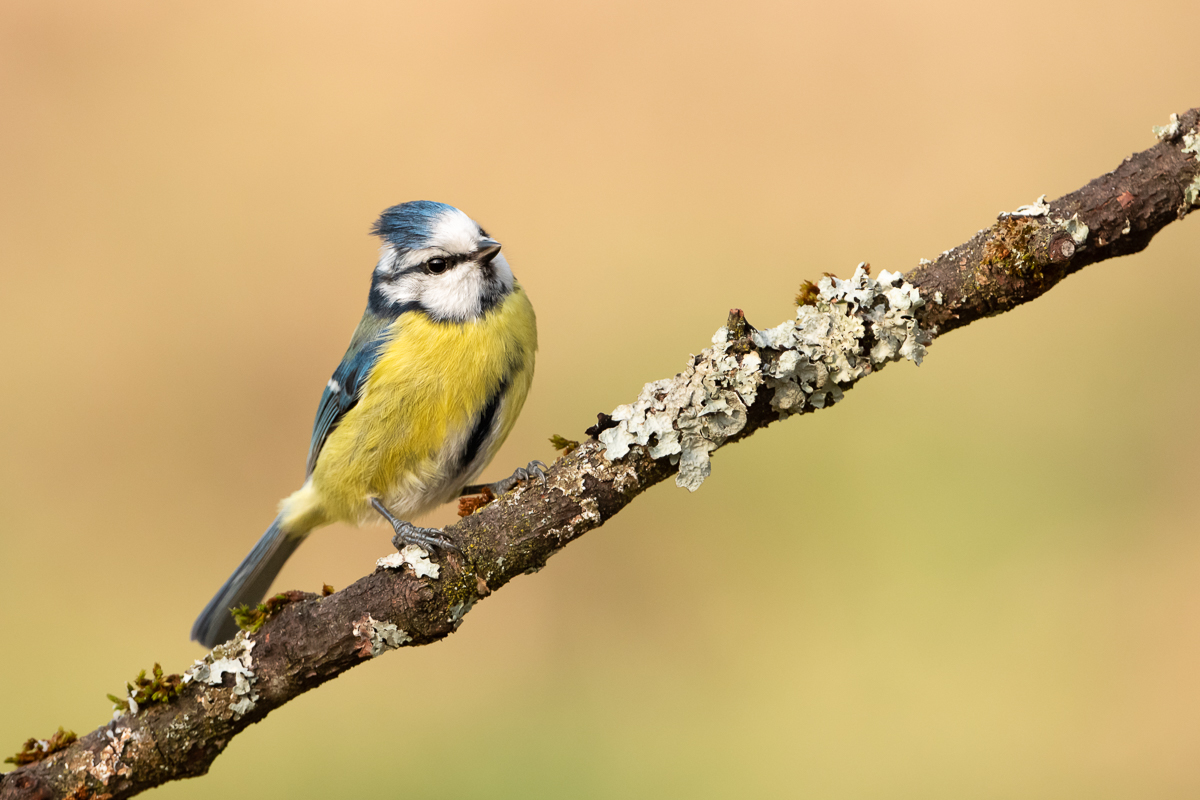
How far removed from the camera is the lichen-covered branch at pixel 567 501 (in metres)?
1.43

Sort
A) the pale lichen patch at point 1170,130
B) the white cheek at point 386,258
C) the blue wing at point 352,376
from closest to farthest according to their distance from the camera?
the pale lichen patch at point 1170,130, the blue wing at point 352,376, the white cheek at point 386,258

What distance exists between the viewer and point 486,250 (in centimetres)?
220

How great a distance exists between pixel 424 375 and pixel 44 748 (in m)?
1.03

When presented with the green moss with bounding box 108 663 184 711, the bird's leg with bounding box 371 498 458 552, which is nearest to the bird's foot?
the bird's leg with bounding box 371 498 458 552

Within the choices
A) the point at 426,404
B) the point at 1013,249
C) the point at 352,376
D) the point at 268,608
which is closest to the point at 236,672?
the point at 268,608

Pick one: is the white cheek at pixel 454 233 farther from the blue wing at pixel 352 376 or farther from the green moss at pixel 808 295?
the green moss at pixel 808 295

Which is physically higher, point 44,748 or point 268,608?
point 268,608

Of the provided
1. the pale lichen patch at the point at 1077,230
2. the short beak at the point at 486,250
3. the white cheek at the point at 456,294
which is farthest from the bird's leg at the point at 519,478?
the pale lichen patch at the point at 1077,230

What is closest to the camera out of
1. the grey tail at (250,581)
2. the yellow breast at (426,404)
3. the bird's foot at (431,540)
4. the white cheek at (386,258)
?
the bird's foot at (431,540)

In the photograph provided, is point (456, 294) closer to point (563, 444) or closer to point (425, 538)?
point (563, 444)

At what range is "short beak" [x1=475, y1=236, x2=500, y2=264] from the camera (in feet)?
7.20

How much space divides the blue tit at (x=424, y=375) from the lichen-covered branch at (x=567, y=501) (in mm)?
622

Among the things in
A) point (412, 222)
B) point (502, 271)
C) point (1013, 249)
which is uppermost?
point (412, 222)

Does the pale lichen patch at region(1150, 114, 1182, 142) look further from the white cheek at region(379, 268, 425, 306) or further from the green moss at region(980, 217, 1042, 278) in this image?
the white cheek at region(379, 268, 425, 306)
